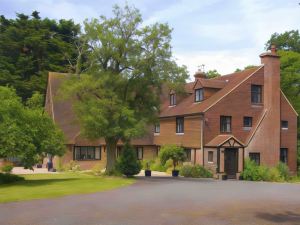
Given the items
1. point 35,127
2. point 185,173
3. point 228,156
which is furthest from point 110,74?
point 228,156

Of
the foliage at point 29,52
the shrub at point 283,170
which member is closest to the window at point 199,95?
the shrub at point 283,170

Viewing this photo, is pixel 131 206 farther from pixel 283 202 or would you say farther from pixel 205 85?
pixel 205 85

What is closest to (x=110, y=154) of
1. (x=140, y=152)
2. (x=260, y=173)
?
(x=260, y=173)

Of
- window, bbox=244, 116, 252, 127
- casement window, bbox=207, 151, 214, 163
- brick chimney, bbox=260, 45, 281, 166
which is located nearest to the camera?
casement window, bbox=207, 151, 214, 163

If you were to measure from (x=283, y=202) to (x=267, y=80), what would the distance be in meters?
25.2

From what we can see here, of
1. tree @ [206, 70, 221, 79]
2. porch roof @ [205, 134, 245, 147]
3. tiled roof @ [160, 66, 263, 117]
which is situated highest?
tree @ [206, 70, 221, 79]

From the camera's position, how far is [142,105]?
37156 mm

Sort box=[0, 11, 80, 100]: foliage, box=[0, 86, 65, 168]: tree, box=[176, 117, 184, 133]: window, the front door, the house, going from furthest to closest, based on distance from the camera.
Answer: box=[0, 11, 80, 100]: foliage → box=[176, 117, 184, 133]: window → the house → the front door → box=[0, 86, 65, 168]: tree

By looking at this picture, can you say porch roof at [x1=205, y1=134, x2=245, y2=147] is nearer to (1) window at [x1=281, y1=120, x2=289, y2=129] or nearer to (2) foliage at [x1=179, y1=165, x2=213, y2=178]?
(2) foliage at [x1=179, y1=165, x2=213, y2=178]

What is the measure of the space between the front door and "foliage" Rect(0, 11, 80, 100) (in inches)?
1215

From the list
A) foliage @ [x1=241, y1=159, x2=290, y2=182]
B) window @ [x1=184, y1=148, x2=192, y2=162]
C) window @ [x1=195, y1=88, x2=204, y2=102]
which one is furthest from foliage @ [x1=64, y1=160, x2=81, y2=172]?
foliage @ [x1=241, y1=159, x2=290, y2=182]

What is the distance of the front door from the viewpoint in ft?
136

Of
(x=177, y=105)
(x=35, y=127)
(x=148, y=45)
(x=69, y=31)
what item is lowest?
(x=35, y=127)

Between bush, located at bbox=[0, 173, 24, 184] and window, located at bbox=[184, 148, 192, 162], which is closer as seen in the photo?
bush, located at bbox=[0, 173, 24, 184]
